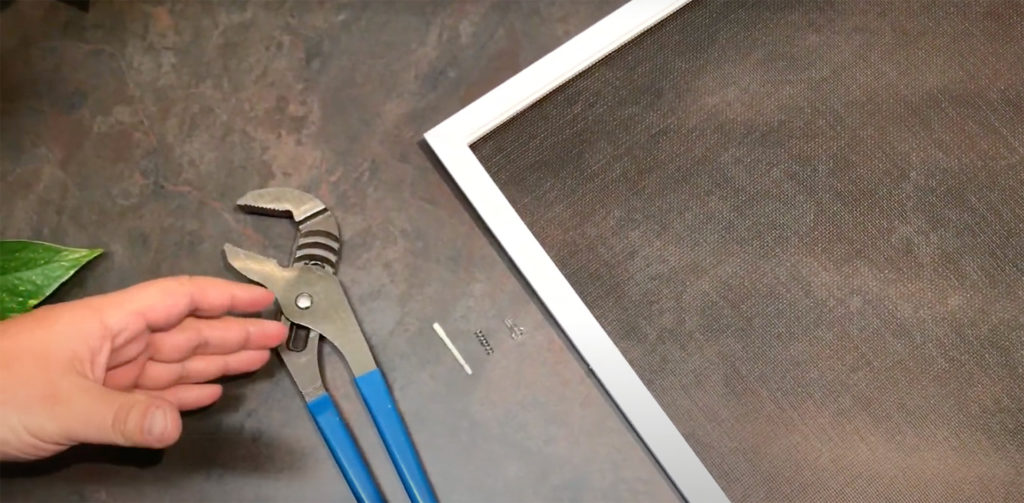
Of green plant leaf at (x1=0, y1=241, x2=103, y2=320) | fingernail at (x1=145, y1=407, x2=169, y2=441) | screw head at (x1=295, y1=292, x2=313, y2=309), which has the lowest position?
fingernail at (x1=145, y1=407, x2=169, y2=441)

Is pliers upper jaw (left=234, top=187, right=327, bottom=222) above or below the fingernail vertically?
above

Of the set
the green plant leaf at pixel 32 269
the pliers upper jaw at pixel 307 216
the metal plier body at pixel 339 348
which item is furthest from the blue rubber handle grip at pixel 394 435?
the green plant leaf at pixel 32 269

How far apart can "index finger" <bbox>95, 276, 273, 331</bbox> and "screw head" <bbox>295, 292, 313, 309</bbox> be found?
0.08ft

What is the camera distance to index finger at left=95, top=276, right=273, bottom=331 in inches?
24.1

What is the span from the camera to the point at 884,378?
71cm

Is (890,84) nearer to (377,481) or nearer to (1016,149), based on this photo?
(1016,149)

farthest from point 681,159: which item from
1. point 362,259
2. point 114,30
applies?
point 114,30

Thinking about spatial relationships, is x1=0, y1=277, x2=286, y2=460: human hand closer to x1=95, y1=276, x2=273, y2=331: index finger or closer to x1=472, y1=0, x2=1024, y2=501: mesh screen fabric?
x1=95, y1=276, x2=273, y2=331: index finger

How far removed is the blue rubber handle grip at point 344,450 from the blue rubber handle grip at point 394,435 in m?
0.03

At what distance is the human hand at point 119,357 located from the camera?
0.57m

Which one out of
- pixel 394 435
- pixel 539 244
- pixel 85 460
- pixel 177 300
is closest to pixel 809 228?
pixel 539 244

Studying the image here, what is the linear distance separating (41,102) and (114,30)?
0.35ft

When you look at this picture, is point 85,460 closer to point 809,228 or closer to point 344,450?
point 344,450

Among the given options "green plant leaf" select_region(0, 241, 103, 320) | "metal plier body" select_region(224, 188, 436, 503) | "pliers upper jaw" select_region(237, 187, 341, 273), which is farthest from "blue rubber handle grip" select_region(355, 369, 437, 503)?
"green plant leaf" select_region(0, 241, 103, 320)
